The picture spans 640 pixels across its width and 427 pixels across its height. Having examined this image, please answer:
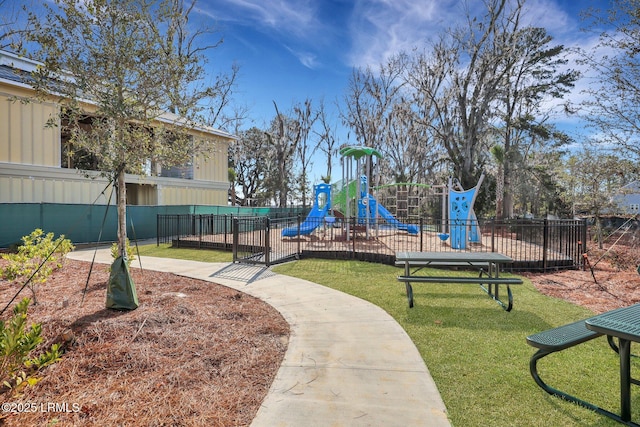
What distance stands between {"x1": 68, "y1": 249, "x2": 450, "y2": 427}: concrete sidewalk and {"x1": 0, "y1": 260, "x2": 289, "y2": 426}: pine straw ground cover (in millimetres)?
225

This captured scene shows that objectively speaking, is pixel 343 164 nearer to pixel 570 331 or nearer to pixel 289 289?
pixel 289 289

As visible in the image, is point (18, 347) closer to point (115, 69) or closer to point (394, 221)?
point (115, 69)

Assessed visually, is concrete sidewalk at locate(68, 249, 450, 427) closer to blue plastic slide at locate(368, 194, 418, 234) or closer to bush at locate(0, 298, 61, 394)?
bush at locate(0, 298, 61, 394)

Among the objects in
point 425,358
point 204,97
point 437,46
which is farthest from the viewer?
point 437,46

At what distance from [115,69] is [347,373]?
605cm

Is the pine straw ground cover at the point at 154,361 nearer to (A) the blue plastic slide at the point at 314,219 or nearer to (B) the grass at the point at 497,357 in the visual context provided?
(B) the grass at the point at 497,357

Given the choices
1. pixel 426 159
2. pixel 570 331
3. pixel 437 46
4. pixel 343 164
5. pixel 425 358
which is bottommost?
pixel 425 358

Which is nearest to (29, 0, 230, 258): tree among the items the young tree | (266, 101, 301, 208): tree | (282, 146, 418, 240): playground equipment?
the young tree

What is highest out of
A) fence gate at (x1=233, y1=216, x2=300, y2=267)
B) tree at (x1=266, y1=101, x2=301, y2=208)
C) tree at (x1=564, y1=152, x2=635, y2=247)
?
tree at (x1=266, y1=101, x2=301, y2=208)

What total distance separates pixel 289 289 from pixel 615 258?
9.39 metres

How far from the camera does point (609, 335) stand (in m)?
2.51

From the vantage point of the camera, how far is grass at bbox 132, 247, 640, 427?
268 cm

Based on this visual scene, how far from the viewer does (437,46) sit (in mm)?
25109

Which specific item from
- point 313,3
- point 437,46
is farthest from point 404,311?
point 437,46
